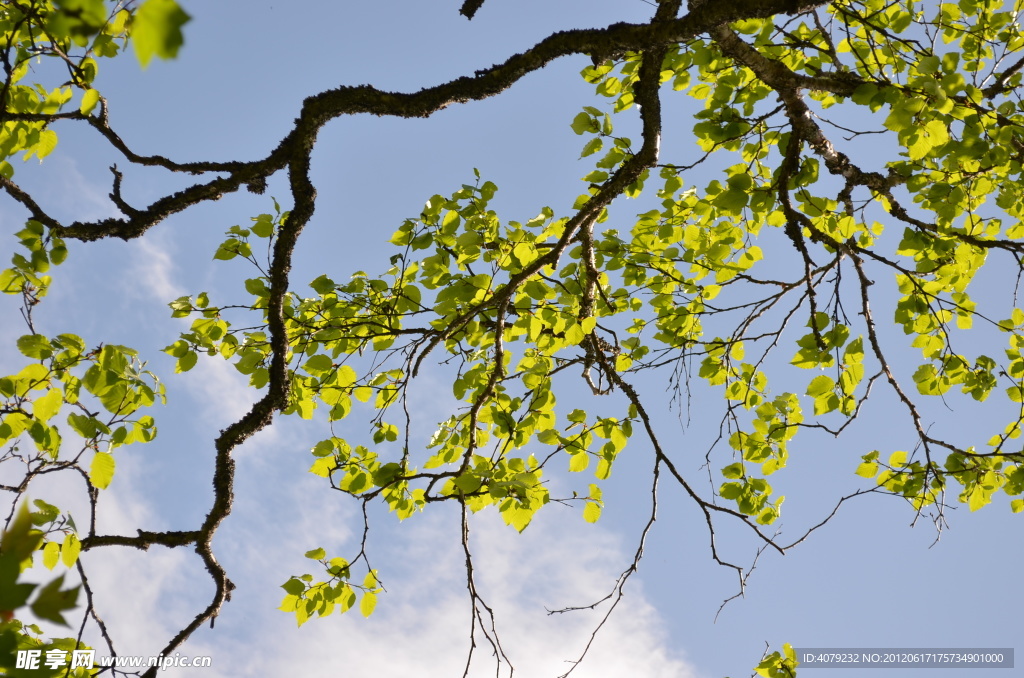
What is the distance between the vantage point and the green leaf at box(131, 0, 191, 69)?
2.41ft

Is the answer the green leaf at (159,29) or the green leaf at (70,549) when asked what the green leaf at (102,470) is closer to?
the green leaf at (70,549)

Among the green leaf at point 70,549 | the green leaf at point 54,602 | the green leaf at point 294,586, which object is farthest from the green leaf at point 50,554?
the green leaf at point 54,602

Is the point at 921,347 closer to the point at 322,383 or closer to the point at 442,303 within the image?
the point at 442,303

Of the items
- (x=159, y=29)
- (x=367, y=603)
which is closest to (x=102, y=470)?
(x=367, y=603)

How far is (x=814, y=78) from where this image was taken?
3.31 meters

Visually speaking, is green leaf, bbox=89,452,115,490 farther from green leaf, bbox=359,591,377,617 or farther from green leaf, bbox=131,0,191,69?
green leaf, bbox=131,0,191,69

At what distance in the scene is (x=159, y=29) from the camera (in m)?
0.75

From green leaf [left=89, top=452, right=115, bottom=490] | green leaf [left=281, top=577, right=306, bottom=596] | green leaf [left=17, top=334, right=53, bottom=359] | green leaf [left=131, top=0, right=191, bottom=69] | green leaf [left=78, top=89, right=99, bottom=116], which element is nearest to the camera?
green leaf [left=131, top=0, right=191, bottom=69]

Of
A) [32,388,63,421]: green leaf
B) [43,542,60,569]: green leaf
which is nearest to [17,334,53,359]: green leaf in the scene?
[32,388,63,421]: green leaf

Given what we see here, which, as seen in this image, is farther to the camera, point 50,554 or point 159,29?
point 50,554

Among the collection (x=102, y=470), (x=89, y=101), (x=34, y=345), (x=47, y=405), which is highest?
(x=89, y=101)

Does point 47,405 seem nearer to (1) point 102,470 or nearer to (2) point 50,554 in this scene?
(1) point 102,470

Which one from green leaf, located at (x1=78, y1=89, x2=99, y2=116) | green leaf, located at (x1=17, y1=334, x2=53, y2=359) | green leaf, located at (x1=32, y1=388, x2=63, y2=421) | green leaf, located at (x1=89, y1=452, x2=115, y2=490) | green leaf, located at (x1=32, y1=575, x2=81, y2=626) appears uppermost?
green leaf, located at (x1=78, y1=89, x2=99, y2=116)

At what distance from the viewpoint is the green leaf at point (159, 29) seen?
28.9 inches
